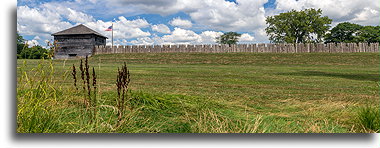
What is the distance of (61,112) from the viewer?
10.8 feet

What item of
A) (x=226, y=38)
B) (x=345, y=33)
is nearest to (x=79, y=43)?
(x=226, y=38)

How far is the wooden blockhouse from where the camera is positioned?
4035 millimetres

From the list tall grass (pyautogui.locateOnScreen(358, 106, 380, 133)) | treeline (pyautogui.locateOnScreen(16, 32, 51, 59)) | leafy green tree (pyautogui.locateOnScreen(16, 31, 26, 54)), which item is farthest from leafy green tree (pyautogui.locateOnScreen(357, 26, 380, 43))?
leafy green tree (pyautogui.locateOnScreen(16, 31, 26, 54))

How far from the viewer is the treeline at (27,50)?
126 inches

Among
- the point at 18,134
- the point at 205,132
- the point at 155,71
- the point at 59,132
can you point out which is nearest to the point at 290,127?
the point at 205,132

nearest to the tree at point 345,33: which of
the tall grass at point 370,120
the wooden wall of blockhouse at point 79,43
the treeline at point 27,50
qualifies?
the tall grass at point 370,120

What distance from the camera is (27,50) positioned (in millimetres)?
3262

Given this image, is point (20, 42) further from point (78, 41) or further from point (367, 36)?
point (367, 36)

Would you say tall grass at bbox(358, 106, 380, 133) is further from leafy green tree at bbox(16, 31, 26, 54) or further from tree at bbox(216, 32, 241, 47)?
leafy green tree at bbox(16, 31, 26, 54)

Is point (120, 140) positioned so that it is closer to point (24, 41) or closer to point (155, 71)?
point (24, 41)

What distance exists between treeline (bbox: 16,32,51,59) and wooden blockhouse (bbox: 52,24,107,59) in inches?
19.8

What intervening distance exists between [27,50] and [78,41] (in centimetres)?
139

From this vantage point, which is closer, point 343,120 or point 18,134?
point 18,134

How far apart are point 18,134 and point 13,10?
1.56 metres
